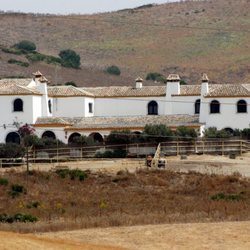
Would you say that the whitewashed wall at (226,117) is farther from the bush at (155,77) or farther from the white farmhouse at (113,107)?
the bush at (155,77)

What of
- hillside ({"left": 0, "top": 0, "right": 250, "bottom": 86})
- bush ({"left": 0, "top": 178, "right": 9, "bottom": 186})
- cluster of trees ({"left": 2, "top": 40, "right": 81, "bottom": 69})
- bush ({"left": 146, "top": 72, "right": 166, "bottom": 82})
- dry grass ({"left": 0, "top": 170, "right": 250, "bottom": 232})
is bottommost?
dry grass ({"left": 0, "top": 170, "right": 250, "bottom": 232})

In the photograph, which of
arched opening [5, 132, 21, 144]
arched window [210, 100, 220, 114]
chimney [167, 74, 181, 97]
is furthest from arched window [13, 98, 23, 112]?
arched window [210, 100, 220, 114]

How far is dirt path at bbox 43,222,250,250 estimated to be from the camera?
25.9 metres

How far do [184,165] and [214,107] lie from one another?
39.6ft

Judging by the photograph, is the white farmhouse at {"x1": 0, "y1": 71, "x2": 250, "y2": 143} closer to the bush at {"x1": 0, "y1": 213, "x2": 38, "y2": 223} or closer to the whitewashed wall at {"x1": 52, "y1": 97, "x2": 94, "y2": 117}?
the whitewashed wall at {"x1": 52, "y1": 97, "x2": 94, "y2": 117}

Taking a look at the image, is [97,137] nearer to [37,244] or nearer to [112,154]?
[112,154]

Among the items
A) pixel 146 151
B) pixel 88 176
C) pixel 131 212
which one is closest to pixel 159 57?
pixel 146 151

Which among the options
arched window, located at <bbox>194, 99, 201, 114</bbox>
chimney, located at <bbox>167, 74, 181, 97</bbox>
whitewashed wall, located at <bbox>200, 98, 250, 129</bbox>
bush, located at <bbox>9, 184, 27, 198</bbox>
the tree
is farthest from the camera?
the tree

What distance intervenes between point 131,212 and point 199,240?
Result: 11.2 m

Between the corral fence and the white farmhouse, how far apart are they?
3.98 meters

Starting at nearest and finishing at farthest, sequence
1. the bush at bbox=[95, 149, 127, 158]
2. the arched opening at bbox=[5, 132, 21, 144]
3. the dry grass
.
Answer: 1. the dry grass
2. the bush at bbox=[95, 149, 127, 158]
3. the arched opening at bbox=[5, 132, 21, 144]

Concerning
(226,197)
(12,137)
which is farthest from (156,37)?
(226,197)

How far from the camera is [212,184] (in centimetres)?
4878

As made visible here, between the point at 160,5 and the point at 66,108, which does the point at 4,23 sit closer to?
the point at 160,5
